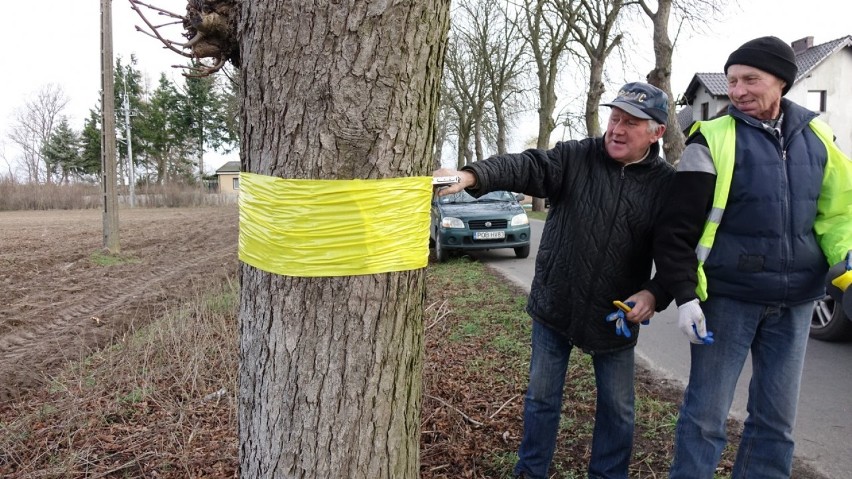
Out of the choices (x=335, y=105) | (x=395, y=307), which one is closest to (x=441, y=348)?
(x=395, y=307)

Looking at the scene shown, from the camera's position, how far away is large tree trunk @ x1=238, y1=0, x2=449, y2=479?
4.80 ft

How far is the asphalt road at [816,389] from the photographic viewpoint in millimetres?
3018

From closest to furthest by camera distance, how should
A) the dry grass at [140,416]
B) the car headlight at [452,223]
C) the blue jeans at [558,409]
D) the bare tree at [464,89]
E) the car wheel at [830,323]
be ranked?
the blue jeans at [558,409] → the dry grass at [140,416] → the car wheel at [830,323] → the car headlight at [452,223] → the bare tree at [464,89]

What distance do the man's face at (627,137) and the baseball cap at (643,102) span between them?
0.12 ft

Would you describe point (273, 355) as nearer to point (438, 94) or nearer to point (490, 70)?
point (438, 94)

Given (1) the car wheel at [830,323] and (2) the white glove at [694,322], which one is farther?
(1) the car wheel at [830,323]

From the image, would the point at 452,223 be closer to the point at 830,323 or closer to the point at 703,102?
the point at 830,323

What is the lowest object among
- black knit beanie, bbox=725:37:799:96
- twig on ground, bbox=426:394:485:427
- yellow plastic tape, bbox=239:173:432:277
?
twig on ground, bbox=426:394:485:427

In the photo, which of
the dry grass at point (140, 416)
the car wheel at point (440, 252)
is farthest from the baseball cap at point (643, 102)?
the car wheel at point (440, 252)

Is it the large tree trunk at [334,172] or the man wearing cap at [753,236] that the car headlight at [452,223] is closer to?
the man wearing cap at [753,236]

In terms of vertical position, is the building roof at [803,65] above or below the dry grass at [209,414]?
above

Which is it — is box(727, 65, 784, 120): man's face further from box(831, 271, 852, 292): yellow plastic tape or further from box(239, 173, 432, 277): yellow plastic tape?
box(239, 173, 432, 277): yellow plastic tape

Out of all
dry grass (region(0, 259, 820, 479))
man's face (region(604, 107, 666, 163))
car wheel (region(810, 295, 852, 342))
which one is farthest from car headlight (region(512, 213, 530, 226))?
man's face (region(604, 107, 666, 163))

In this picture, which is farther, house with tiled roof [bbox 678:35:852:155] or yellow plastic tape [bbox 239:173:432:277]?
house with tiled roof [bbox 678:35:852:155]
